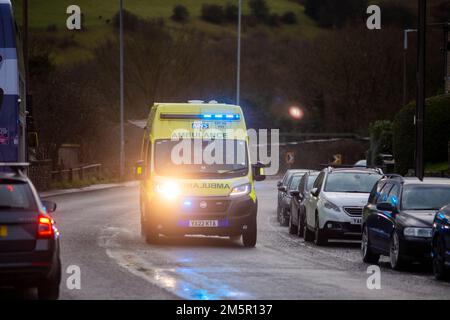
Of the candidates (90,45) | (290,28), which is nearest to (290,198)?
(90,45)

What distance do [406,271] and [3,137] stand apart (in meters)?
7.18

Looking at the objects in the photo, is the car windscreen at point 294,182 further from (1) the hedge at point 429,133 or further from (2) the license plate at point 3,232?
(2) the license plate at point 3,232

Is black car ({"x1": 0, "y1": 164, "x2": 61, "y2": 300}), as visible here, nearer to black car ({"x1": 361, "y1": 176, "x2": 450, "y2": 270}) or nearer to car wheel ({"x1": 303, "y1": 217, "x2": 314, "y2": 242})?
black car ({"x1": 361, "y1": 176, "x2": 450, "y2": 270})

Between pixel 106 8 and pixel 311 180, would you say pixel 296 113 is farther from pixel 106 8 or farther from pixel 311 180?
pixel 311 180

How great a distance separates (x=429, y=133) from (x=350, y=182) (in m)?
17.0

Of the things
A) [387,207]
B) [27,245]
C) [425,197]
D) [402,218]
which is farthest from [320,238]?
[27,245]

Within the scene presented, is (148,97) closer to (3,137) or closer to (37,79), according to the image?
(37,79)

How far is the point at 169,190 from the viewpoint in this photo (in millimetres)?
23594

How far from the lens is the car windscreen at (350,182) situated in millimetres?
26891

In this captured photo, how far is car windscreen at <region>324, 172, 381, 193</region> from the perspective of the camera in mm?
26891

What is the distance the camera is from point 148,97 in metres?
90.9

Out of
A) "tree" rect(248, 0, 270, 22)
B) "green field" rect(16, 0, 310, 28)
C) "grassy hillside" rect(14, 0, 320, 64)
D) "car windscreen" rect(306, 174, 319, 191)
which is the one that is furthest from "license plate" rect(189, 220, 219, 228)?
"tree" rect(248, 0, 270, 22)

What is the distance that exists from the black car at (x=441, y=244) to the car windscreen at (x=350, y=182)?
857cm

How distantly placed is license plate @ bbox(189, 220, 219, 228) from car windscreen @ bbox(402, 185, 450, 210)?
4244 millimetres
